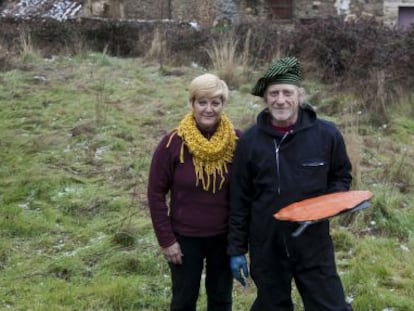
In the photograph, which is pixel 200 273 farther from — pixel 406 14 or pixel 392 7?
pixel 406 14

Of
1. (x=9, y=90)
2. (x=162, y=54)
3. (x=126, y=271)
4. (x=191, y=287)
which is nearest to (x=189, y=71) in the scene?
(x=162, y=54)

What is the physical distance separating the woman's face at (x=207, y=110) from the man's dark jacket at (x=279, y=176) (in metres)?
0.18

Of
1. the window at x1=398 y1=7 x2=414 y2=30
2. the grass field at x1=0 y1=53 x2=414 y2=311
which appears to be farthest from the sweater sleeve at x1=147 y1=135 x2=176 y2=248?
the window at x1=398 y1=7 x2=414 y2=30

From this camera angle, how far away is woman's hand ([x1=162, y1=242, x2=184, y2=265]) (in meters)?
3.33

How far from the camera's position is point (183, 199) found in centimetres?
335

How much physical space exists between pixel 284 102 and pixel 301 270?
2.70 ft

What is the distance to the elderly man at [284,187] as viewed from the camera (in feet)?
10.4

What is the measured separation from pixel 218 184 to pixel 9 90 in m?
7.19

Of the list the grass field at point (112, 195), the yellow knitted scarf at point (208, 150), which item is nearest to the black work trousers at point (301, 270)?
the yellow knitted scarf at point (208, 150)

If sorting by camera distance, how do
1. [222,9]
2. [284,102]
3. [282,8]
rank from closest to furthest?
[284,102], [222,9], [282,8]

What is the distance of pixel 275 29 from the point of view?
12.6 m

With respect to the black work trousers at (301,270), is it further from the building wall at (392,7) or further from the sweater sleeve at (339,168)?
the building wall at (392,7)

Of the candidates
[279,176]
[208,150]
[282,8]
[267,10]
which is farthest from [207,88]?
[282,8]

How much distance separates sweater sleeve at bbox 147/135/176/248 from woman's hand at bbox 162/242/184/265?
0.02 m
